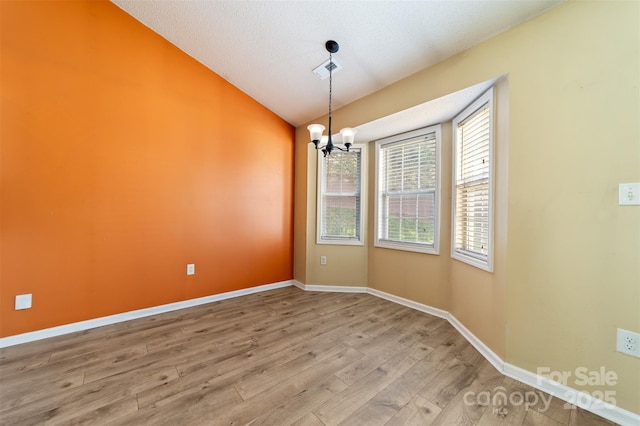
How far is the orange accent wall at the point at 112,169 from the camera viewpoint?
2080mm

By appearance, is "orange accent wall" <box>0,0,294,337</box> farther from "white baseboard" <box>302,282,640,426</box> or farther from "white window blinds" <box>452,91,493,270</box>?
"white baseboard" <box>302,282,640,426</box>

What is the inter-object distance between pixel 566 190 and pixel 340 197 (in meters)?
2.53

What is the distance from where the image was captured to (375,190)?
136 inches

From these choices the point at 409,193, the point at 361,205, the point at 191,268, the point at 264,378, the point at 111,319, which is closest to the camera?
the point at 264,378

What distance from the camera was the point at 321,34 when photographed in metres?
2.29

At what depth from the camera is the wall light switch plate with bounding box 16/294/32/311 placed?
2.06 meters

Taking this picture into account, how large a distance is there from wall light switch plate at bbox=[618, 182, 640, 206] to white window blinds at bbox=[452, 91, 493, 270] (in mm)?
697

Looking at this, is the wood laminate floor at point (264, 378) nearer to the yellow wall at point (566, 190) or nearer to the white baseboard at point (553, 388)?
the white baseboard at point (553, 388)

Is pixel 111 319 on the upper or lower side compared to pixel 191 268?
lower

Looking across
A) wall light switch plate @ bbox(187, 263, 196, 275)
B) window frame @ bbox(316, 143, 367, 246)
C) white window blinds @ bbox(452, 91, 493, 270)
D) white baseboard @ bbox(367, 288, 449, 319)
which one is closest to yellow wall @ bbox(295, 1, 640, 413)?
white window blinds @ bbox(452, 91, 493, 270)

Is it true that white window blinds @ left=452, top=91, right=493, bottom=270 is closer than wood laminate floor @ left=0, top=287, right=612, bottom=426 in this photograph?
No

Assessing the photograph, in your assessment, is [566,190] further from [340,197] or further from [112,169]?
[112,169]

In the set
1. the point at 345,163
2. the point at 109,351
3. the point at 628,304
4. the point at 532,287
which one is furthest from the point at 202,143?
the point at 628,304

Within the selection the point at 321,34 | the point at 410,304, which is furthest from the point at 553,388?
the point at 321,34
